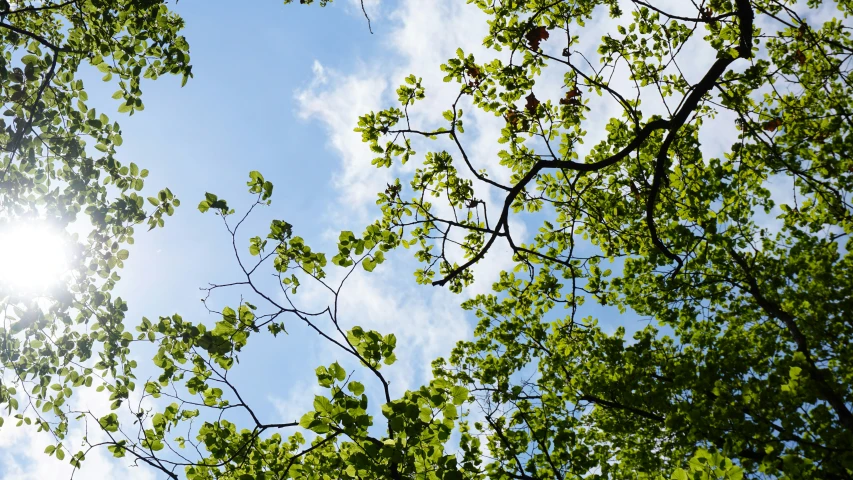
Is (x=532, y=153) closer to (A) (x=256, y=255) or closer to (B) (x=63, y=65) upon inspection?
(A) (x=256, y=255)

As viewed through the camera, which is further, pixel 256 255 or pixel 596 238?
pixel 596 238

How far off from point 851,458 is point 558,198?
16.8 ft

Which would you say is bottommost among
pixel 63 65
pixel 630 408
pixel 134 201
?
pixel 630 408

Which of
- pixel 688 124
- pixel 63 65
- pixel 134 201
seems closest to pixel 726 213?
pixel 688 124

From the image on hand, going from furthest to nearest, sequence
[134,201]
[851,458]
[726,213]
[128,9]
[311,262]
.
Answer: [726,213], [134,201], [128,9], [311,262], [851,458]

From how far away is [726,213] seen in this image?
7.93 m

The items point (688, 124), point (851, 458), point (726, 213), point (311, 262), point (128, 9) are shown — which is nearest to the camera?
point (851, 458)

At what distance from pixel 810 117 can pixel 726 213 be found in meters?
2.31

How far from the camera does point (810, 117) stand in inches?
315

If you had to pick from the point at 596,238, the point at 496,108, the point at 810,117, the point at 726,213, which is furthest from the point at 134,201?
the point at 810,117

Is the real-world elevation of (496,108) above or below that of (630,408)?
above

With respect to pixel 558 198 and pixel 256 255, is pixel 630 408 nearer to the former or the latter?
pixel 558 198

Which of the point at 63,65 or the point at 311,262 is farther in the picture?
the point at 63,65

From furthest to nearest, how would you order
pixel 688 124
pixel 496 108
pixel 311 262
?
pixel 688 124, pixel 496 108, pixel 311 262
